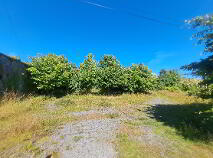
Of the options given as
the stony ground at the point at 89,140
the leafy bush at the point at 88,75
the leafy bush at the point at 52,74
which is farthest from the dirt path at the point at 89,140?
the leafy bush at the point at 88,75

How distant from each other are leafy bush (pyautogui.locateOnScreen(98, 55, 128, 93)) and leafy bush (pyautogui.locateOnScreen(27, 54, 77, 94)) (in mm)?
2092

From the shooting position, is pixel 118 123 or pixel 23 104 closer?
pixel 118 123

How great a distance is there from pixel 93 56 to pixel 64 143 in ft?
30.1

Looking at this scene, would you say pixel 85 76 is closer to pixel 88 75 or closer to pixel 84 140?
pixel 88 75

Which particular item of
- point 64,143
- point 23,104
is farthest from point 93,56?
point 64,143

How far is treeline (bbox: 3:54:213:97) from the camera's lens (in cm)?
965

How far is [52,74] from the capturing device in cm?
933

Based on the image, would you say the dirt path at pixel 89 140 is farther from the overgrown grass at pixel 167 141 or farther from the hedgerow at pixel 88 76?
the hedgerow at pixel 88 76

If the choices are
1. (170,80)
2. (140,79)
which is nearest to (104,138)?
(140,79)

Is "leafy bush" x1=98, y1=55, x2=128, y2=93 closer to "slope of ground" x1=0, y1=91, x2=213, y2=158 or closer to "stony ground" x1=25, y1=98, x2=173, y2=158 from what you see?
"slope of ground" x1=0, y1=91, x2=213, y2=158

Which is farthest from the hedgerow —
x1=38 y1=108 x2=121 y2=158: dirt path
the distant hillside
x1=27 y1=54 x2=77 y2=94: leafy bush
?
x1=38 y1=108 x2=121 y2=158: dirt path

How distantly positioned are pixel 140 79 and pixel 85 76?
432 cm

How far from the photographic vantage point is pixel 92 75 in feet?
35.7

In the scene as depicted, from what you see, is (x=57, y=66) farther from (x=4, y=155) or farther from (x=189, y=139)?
(x=189, y=139)
